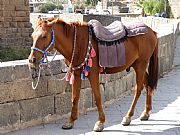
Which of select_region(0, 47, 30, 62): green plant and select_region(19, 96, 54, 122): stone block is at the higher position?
select_region(19, 96, 54, 122): stone block

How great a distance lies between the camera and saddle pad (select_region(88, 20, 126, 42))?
6195mm

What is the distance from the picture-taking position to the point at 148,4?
146 feet

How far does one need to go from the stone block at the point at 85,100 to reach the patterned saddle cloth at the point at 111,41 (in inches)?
48.2

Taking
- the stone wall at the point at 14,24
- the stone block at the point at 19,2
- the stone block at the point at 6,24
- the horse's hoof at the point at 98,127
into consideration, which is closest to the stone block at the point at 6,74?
the horse's hoof at the point at 98,127

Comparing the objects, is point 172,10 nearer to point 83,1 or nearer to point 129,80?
point 129,80

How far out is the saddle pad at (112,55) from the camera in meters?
6.14

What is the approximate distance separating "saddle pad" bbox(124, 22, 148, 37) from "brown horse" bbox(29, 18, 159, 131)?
60mm

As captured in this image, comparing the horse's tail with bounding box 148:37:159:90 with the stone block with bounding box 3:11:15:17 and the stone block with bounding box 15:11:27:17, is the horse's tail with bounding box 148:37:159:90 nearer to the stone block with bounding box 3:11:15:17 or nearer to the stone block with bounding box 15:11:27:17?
the stone block with bounding box 3:11:15:17

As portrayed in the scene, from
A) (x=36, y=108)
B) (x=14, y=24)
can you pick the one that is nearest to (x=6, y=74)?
(x=36, y=108)

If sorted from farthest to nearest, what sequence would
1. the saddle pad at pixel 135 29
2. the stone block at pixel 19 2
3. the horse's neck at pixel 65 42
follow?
1. the stone block at pixel 19 2
2. the saddle pad at pixel 135 29
3. the horse's neck at pixel 65 42

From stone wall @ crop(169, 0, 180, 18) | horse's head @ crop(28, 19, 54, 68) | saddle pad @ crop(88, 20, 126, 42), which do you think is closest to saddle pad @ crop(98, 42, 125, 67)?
saddle pad @ crop(88, 20, 126, 42)

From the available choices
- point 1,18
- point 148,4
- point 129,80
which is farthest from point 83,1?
point 129,80

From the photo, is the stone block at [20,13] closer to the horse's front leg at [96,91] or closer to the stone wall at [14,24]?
the stone wall at [14,24]

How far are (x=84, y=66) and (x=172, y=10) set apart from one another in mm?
38150
